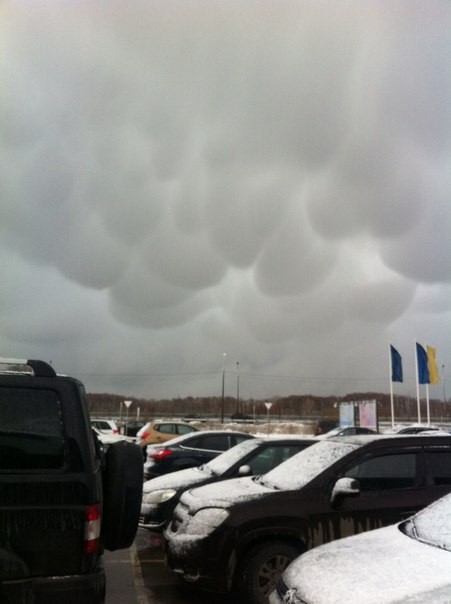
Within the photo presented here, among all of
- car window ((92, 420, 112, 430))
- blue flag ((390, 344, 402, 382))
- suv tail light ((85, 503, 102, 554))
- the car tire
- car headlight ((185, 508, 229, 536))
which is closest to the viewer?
suv tail light ((85, 503, 102, 554))

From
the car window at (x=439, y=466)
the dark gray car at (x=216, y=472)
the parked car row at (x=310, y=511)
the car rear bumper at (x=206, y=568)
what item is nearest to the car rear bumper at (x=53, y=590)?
the parked car row at (x=310, y=511)

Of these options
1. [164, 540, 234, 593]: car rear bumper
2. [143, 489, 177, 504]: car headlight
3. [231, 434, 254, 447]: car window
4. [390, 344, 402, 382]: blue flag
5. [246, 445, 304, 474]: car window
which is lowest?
[164, 540, 234, 593]: car rear bumper

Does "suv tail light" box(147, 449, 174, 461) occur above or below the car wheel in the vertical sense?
above

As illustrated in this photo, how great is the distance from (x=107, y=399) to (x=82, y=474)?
102185 millimetres

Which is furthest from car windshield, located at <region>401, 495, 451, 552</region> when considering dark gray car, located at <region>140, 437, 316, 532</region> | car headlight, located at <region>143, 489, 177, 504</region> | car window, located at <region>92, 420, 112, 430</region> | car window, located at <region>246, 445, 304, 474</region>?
car window, located at <region>92, 420, 112, 430</region>

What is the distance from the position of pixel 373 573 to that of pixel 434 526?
1023 millimetres

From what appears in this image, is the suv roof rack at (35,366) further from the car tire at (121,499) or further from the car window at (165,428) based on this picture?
the car window at (165,428)

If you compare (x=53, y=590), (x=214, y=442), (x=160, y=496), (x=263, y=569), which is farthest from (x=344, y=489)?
(x=214, y=442)

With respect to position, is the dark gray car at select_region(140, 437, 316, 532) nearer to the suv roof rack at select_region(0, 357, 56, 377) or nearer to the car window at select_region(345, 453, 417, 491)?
the car window at select_region(345, 453, 417, 491)

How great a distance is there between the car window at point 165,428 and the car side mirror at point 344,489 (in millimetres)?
15051

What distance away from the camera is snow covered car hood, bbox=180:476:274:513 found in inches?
229

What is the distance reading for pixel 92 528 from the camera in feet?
12.5

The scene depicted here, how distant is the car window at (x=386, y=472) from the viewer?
19.6 feet

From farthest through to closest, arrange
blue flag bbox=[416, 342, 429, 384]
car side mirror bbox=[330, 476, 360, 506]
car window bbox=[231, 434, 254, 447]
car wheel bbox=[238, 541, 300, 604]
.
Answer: blue flag bbox=[416, 342, 429, 384], car window bbox=[231, 434, 254, 447], car wheel bbox=[238, 541, 300, 604], car side mirror bbox=[330, 476, 360, 506]
